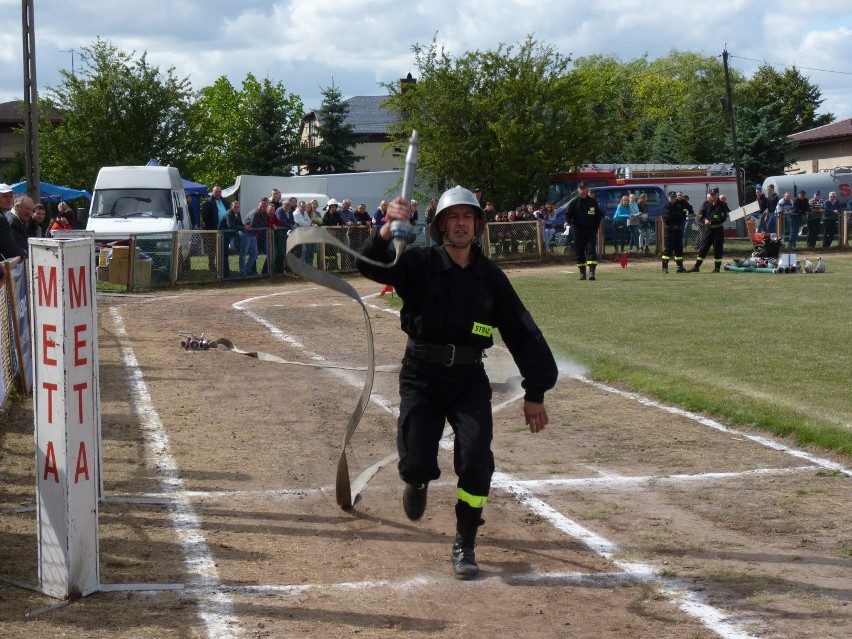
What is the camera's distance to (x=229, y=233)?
87.0 ft

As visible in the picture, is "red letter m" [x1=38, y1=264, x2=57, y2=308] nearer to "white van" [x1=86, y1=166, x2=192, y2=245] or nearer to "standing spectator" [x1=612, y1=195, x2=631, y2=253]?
"white van" [x1=86, y1=166, x2=192, y2=245]

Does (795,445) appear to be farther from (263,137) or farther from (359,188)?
(263,137)

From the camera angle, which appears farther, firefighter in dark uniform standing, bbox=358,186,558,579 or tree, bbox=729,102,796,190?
tree, bbox=729,102,796,190

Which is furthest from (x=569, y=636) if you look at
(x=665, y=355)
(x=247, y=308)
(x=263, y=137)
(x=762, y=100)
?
(x=762, y=100)

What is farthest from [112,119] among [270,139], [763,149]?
[763,149]

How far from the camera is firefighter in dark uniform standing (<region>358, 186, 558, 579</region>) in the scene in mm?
5699

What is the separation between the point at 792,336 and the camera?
1429 cm

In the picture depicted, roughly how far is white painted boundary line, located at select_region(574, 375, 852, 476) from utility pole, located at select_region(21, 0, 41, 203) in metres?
17.3

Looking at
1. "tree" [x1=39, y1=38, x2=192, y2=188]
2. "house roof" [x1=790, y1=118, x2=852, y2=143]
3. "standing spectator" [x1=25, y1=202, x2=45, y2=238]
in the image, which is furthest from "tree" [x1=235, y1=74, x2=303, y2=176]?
"standing spectator" [x1=25, y1=202, x2=45, y2=238]

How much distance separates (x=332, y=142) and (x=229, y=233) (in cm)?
3740

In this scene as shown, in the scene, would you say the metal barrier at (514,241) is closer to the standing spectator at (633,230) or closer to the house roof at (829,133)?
the standing spectator at (633,230)

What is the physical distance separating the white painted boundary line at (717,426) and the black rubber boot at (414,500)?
3.13 meters

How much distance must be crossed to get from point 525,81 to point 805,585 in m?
32.5

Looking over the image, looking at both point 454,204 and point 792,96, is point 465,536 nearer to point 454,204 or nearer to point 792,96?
point 454,204
